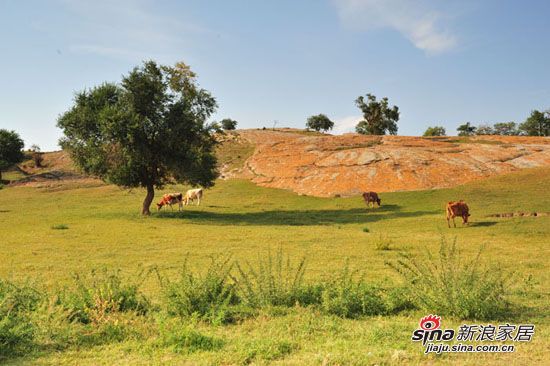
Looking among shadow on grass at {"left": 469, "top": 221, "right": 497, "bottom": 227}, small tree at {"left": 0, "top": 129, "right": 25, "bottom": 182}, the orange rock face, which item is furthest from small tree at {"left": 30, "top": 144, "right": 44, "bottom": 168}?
shadow on grass at {"left": 469, "top": 221, "right": 497, "bottom": 227}

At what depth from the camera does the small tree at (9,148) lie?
67.1 m

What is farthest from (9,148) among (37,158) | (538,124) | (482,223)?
(538,124)

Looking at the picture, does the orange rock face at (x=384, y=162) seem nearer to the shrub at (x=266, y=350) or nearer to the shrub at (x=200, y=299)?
the shrub at (x=200, y=299)

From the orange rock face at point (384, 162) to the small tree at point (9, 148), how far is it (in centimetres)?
3728

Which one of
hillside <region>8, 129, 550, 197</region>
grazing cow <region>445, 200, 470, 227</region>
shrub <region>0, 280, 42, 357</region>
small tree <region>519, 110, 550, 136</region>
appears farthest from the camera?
small tree <region>519, 110, 550, 136</region>

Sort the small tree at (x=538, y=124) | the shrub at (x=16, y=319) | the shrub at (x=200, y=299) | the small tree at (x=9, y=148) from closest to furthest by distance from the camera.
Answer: the shrub at (x=16, y=319) < the shrub at (x=200, y=299) < the small tree at (x=9, y=148) < the small tree at (x=538, y=124)

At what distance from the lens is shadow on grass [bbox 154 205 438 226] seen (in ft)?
98.5

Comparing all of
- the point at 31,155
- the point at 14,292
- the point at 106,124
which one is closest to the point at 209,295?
the point at 14,292

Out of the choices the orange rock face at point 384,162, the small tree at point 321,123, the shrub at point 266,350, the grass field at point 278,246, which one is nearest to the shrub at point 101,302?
the grass field at point 278,246

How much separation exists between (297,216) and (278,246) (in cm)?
1329

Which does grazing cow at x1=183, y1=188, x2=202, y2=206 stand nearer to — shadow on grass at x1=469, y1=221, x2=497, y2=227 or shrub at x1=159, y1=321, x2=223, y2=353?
shadow on grass at x1=469, y1=221, x2=497, y2=227

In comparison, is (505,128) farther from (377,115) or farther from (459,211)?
(459,211)

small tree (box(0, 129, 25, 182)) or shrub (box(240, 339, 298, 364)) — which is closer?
shrub (box(240, 339, 298, 364))

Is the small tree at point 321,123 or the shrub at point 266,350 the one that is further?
the small tree at point 321,123
